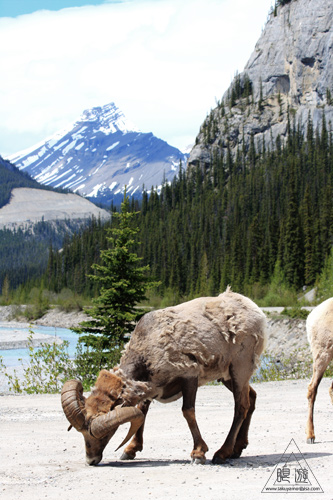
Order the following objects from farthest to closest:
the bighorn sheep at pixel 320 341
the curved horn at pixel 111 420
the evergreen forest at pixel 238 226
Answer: the evergreen forest at pixel 238 226
the bighorn sheep at pixel 320 341
the curved horn at pixel 111 420

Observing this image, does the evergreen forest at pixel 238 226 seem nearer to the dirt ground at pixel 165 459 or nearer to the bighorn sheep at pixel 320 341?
the dirt ground at pixel 165 459

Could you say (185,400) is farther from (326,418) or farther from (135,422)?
(326,418)

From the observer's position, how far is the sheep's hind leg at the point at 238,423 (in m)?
7.67

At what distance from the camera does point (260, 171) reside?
489 ft

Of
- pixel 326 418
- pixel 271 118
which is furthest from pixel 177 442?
pixel 271 118

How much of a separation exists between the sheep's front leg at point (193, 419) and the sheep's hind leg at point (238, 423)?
291 millimetres

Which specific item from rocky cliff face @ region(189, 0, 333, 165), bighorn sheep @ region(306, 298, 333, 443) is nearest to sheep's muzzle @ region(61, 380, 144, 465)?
bighorn sheep @ region(306, 298, 333, 443)

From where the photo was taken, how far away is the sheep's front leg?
7398 millimetres

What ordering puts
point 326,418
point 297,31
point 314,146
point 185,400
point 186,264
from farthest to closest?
point 297,31
point 314,146
point 186,264
point 326,418
point 185,400

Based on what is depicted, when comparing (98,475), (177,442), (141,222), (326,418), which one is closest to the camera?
(98,475)

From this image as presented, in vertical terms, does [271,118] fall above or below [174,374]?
above

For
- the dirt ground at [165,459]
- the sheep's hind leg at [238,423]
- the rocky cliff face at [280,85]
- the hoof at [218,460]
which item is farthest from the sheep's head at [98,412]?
the rocky cliff face at [280,85]

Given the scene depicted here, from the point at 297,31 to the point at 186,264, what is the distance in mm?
94453

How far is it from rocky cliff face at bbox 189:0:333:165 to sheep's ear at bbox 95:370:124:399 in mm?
162446
